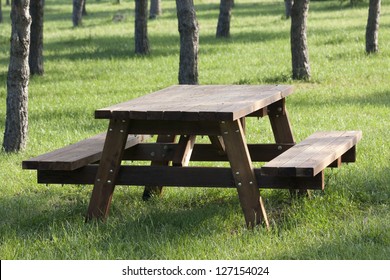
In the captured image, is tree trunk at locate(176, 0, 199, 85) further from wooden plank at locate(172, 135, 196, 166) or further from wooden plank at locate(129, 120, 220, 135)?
wooden plank at locate(129, 120, 220, 135)

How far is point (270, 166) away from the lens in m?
6.68

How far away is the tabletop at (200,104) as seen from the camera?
689cm

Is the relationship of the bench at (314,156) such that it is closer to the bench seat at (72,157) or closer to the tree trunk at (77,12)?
the bench seat at (72,157)

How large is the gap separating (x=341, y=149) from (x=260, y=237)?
1160 millimetres

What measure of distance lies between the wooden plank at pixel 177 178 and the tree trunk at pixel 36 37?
11660mm

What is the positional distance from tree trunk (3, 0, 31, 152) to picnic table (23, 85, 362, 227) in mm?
2502

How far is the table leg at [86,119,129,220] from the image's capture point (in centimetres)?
734

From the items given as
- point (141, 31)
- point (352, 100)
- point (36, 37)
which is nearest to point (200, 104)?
point (352, 100)

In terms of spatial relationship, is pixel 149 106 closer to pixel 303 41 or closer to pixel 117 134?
pixel 117 134

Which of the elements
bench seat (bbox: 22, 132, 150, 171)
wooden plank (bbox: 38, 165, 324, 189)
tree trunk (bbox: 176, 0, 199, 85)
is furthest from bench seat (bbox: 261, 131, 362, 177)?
tree trunk (bbox: 176, 0, 199, 85)

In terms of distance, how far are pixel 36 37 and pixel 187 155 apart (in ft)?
39.0

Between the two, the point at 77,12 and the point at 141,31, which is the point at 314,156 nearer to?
the point at 141,31

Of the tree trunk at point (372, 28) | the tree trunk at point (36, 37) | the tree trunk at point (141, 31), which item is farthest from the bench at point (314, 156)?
the tree trunk at point (141, 31)

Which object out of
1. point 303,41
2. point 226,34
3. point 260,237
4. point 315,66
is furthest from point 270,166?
point 226,34
